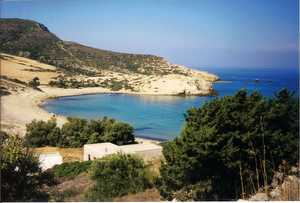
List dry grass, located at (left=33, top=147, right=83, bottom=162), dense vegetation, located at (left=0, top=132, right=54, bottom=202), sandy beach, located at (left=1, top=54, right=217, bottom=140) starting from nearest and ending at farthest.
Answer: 1. dense vegetation, located at (left=0, top=132, right=54, bottom=202)
2. sandy beach, located at (left=1, top=54, right=217, bottom=140)
3. dry grass, located at (left=33, top=147, right=83, bottom=162)

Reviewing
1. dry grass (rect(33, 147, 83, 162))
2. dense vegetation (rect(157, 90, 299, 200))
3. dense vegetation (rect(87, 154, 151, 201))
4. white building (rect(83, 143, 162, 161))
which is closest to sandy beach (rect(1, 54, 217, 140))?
dry grass (rect(33, 147, 83, 162))

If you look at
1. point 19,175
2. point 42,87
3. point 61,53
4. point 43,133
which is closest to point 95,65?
point 61,53

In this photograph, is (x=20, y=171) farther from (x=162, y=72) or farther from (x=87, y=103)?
(x=87, y=103)

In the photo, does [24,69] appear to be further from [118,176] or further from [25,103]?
[118,176]

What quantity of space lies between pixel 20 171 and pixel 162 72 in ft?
9.23

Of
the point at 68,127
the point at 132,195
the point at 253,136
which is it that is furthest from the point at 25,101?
the point at 253,136

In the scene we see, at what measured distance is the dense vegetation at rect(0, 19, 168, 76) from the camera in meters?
5.52

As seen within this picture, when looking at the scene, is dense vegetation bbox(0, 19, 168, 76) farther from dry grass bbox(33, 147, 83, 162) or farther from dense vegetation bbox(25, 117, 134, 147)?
dry grass bbox(33, 147, 83, 162)

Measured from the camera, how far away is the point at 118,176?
493 centimetres

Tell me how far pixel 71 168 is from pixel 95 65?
5.50 ft

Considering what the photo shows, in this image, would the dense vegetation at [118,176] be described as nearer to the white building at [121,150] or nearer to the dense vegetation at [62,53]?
the white building at [121,150]

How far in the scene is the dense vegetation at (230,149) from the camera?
14.6ft

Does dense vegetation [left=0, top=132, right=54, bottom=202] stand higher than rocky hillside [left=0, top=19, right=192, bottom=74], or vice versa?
rocky hillside [left=0, top=19, right=192, bottom=74]

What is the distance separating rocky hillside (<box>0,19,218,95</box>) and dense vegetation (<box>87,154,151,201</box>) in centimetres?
130
